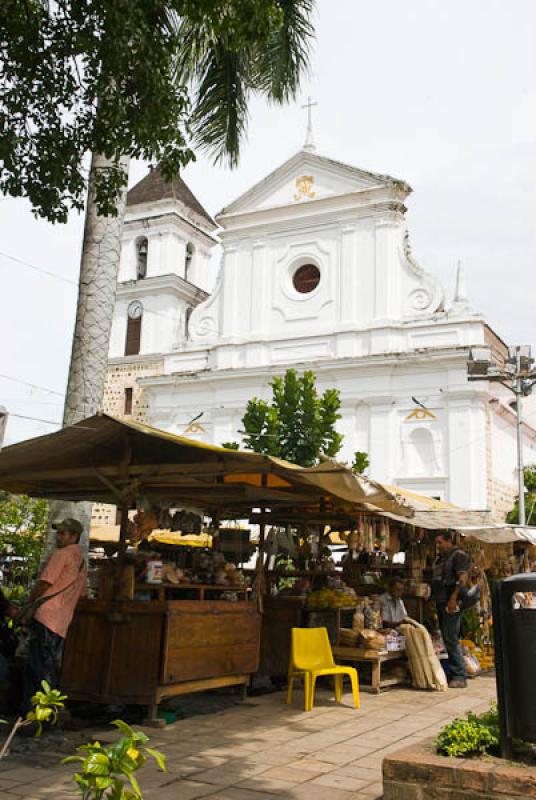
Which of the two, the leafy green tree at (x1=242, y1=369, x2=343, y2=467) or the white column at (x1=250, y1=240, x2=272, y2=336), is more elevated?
the white column at (x1=250, y1=240, x2=272, y2=336)

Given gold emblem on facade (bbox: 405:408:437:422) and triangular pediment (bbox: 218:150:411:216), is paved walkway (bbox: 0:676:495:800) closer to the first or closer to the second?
gold emblem on facade (bbox: 405:408:437:422)

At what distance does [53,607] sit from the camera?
5918 millimetres

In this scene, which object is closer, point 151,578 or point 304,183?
point 151,578

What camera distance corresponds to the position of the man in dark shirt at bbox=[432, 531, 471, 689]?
920cm

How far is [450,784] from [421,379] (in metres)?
23.1

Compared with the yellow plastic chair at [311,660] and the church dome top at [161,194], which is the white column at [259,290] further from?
the yellow plastic chair at [311,660]

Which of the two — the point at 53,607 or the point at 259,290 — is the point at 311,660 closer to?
the point at 53,607

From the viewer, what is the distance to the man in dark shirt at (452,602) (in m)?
9.20

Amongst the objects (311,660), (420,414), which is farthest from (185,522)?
(420,414)

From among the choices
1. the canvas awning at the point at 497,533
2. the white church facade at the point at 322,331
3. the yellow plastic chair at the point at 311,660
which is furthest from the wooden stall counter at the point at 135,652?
the white church facade at the point at 322,331

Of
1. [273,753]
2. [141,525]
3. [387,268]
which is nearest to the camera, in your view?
[273,753]

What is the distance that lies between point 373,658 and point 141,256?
27.3 meters

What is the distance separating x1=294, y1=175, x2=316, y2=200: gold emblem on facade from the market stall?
23.1 meters

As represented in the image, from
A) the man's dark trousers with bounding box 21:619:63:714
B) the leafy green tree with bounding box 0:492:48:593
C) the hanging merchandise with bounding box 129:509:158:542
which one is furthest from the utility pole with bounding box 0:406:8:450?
the leafy green tree with bounding box 0:492:48:593
